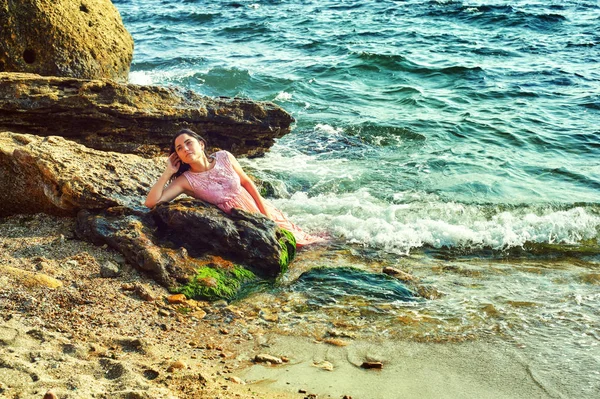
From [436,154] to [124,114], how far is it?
586 cm

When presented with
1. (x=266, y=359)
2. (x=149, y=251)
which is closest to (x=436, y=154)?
(x=149, y=251)

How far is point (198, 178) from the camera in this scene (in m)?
7.09

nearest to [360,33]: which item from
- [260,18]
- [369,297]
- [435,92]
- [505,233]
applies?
[260,18]

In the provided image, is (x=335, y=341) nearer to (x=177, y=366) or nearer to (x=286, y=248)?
(x=177, y=366)

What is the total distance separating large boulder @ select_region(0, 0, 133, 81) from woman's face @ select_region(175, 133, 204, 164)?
4.56 metres

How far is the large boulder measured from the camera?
10.1 m

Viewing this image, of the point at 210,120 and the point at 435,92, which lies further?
the point at 435,92

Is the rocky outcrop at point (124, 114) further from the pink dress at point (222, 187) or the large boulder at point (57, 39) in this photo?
the pink dress at point (222, 187)

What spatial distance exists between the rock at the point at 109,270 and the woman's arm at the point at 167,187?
934 mm

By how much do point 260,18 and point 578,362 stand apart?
20.5 meters

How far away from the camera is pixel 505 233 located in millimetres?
8609

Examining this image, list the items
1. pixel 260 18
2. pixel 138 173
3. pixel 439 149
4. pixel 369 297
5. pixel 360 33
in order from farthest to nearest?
1. pixel 260 18
2. pixel 360 33
3. pixel 439 149
4. pixel 138 173
5. pixel 369 297

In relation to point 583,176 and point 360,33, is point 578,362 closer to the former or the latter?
point 583,176

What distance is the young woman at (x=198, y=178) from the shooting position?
696cm
